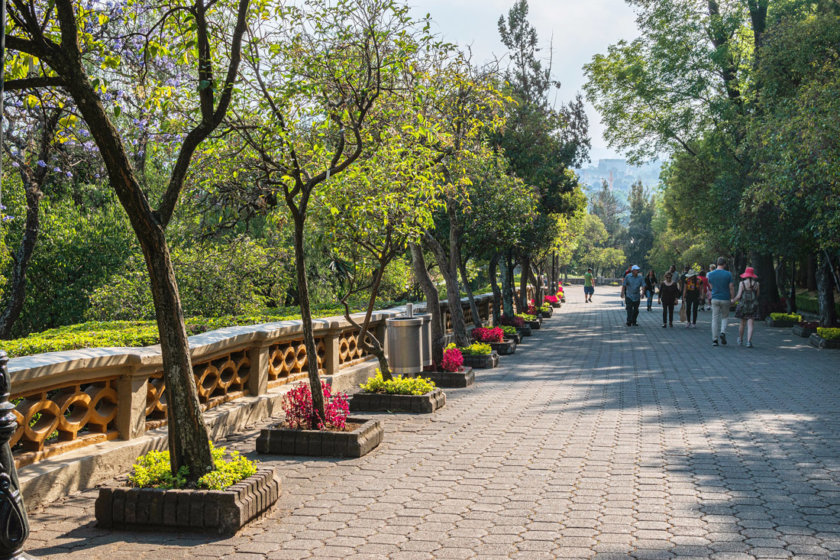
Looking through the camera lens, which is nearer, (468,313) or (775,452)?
(775,452)

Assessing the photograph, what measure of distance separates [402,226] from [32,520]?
17.3 ft

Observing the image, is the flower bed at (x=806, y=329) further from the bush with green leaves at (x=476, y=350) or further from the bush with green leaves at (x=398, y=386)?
the bush with green leaves at (x=398, y=386)

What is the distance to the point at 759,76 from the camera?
67.4ft

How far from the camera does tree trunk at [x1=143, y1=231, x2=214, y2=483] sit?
4.88m

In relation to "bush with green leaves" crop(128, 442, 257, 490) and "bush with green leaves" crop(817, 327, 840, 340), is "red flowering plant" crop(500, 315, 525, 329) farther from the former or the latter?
"bush with green leaves" crop(128, 442, 257, 490)

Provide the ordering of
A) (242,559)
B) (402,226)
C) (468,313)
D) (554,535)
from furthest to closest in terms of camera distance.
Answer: (468,313), (402,226), (554,535), (242,559)

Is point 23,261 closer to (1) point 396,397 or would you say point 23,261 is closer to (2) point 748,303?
(1) point 396,397

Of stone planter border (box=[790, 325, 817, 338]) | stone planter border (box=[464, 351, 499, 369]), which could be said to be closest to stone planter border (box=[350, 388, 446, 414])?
stone planter border (box=[464, 351, 499, 369])

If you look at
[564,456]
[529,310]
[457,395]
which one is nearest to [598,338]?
[529,310]

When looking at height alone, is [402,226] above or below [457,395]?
above

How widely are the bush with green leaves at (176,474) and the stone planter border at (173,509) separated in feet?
0.42

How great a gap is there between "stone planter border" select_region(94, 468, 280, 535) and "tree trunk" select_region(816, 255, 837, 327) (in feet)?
62.1

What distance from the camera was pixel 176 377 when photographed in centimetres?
494

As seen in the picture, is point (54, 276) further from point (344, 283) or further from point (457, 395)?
point (457, 395)
